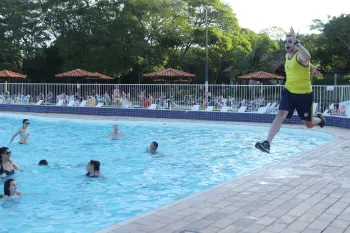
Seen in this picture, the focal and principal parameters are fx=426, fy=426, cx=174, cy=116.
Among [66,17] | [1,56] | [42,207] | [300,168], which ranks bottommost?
[42,207]

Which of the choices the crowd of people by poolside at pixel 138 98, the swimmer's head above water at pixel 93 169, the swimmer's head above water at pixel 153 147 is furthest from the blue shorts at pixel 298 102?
the crowd of people by poolside at pixel 138 98

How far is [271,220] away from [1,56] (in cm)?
3781

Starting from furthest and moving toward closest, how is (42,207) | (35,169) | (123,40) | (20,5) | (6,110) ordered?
1. (20,5)
2. (123,40)
3. (6,110)
4. (35,169)
5. (42,207)

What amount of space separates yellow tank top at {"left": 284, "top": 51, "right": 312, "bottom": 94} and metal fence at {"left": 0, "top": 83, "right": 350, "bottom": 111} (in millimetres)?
11020

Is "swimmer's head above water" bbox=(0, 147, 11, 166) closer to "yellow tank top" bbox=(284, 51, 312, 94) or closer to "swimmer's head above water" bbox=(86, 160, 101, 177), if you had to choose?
"swimmer's head above water" bbox=(86, 160, 101, 177)

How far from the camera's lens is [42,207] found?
6.27m

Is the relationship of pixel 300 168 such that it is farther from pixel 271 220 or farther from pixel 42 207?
pixel 42 207

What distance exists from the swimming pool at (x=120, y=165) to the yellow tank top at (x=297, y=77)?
2.50m

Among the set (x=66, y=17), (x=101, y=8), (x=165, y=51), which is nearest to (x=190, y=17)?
(x=165, y=51)

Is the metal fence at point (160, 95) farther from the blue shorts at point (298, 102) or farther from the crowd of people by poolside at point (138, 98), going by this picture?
the blue shorts at point (298, 102)

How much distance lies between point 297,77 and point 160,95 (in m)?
16.4

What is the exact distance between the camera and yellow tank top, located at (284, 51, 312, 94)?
17.6 feet

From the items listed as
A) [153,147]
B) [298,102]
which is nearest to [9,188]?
[298,102]

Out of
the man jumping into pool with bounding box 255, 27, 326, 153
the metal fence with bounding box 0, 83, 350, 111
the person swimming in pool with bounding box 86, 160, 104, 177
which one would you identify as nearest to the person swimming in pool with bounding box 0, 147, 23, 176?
the person swimming in pool with bounding box 86, 160, 104, 177
